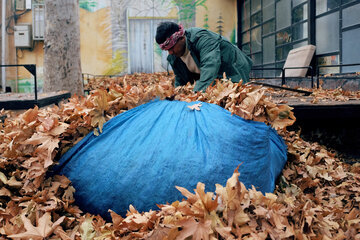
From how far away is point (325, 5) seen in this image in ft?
25.6

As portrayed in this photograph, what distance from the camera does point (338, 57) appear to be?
7359 millimetres

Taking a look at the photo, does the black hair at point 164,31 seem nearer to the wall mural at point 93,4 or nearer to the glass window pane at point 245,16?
the glass window pane at point 245,16

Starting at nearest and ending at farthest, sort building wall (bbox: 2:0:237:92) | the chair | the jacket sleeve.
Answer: the jacket sleeve < the chair < building wall (bbox: 2:0:237:92)

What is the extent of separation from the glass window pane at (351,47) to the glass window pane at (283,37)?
8.32 feet

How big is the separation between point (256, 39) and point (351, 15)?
5.12 meters

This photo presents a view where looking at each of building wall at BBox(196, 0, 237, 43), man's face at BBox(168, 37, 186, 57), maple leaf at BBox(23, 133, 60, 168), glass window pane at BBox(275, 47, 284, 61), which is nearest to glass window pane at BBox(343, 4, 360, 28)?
glass window pane at BBox(275, 47, 284, 61)

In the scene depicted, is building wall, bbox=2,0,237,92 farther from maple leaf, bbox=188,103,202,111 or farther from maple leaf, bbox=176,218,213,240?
maple leaf, bbox=176,218,213,240

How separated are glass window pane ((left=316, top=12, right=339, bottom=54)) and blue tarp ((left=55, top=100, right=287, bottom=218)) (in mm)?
6583

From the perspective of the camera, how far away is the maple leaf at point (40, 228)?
4.83ft

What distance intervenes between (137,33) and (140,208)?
11884 mm

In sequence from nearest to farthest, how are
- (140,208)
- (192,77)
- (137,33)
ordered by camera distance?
(140,208) < (192,77) < (137,33)

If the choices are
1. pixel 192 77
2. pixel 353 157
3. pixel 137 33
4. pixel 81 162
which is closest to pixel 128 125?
pixel 81 162

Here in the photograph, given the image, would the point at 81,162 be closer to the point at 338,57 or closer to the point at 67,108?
the point at 67,108

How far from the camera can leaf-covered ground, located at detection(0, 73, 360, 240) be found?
1.43 metres
